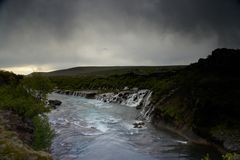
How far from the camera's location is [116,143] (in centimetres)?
3984

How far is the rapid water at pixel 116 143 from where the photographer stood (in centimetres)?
3459

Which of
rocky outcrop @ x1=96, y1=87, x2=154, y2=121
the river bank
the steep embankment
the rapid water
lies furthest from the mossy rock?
rocky outcrop @ x1=96, y1=87, x2=154, y2=121

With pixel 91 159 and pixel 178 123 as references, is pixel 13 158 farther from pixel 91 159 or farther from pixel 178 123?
pixel 178 123

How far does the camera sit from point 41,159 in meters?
16.1

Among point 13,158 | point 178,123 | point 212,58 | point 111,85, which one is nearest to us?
point 13,158

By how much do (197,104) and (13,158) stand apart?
32441mm

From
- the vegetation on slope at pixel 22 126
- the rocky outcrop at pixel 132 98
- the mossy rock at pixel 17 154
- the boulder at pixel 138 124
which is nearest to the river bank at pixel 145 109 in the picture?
the rocky outcrop at pixel 132 98

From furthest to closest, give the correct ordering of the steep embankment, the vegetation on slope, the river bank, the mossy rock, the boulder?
the boulder
the river bank
the steep embankment
the vegetation on slope
the mossy rock

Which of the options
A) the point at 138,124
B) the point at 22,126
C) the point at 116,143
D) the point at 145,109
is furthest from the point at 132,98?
the point at 22,126

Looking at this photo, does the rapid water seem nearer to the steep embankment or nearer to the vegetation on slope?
the steep embankment

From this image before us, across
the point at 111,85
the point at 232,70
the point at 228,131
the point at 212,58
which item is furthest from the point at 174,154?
the point at 111,85

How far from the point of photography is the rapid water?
34.6 meters

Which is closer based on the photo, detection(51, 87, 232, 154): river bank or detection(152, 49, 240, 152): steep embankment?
detection(152, 49, 240, 152): steep embankment

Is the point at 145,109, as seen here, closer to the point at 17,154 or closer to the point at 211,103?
the point at 211,103
